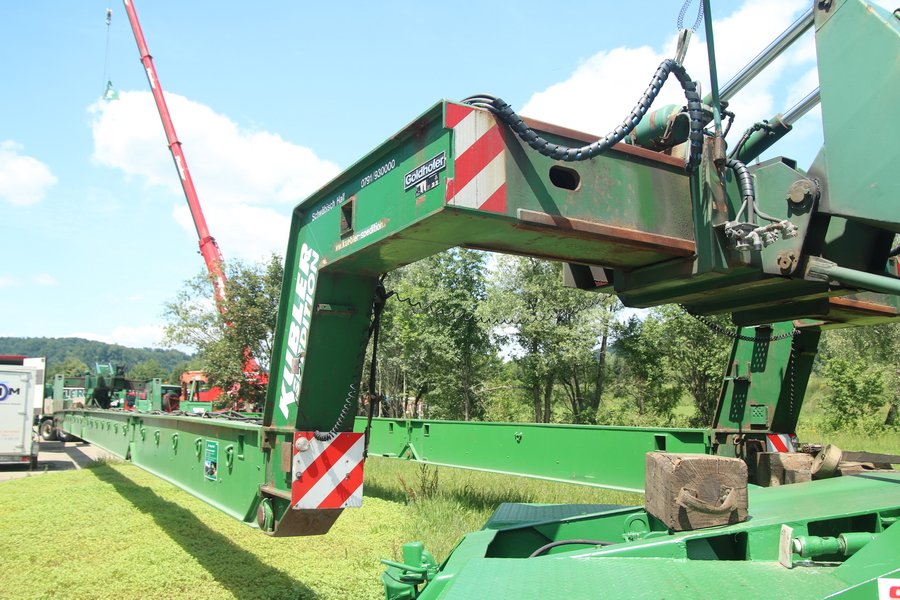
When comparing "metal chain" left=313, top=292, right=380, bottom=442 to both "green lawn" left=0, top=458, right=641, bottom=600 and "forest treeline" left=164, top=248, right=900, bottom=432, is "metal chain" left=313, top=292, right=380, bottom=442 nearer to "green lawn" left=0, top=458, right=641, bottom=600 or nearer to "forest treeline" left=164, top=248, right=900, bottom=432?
"green lawn" left=0, top=458, right=641, bottom=600

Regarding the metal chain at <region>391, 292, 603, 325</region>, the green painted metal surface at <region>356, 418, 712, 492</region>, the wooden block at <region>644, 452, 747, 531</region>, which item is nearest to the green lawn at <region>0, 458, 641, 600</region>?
the green painted metal surface at <region>356, 418, 712, 492</region>

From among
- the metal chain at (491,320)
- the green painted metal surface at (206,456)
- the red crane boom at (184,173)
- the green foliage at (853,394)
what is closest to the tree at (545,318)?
the metal chain at (491,320)

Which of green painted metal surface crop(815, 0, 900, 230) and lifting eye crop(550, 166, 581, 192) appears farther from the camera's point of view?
lifting eye crop(550, 166, 581, 192)

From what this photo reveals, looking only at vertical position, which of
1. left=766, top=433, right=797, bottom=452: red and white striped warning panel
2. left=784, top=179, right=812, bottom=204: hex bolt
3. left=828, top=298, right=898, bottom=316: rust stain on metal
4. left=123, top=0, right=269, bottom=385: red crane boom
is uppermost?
left=123, top=0, right=269, bottom=385: red crane boom

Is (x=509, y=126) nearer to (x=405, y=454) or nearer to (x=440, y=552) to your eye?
(x=440, y=552)

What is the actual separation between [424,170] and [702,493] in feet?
5.55

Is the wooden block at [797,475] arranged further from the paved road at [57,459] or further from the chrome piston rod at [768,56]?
the paved road at [57,459]

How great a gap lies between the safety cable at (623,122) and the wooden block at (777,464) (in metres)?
2.53

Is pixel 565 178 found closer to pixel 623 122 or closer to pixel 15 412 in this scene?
pixel 623 122

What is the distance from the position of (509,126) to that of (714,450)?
4.08 m

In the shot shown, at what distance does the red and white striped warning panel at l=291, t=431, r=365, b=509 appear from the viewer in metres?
3.44

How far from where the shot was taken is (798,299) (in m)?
3.17

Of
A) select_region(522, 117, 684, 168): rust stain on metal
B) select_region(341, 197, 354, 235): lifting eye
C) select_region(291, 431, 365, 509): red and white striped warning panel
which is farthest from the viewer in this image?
select_region(291, 431, 365, 509): red and white striped warning panel

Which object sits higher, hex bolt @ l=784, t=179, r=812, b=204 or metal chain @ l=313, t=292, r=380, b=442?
hex bolt @ l=784, t=179, r=812, b=204
